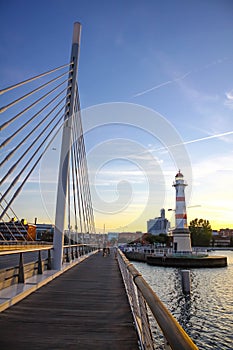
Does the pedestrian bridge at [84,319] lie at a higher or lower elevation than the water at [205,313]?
higher

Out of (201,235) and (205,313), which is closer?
(205,313)

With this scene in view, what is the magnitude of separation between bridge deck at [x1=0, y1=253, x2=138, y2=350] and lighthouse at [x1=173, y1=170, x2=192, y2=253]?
3699 cm

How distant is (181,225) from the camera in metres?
41.9

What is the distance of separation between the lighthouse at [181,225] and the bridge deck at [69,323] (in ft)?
121

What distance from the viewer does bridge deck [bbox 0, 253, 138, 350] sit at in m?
3.14

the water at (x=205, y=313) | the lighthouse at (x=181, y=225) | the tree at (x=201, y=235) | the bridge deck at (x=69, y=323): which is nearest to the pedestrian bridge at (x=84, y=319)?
the bridge deck at (x=69, y=323)

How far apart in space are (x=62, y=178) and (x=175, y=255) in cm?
3477

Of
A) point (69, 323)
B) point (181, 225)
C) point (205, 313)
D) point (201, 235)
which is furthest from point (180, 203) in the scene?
point (201, 235)

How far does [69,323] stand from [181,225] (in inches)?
1551

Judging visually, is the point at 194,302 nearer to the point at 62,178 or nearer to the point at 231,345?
the point at 231,345

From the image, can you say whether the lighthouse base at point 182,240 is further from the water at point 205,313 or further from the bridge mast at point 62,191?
the bridge mast at point 62,191

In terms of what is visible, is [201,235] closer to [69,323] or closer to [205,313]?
[205,313]

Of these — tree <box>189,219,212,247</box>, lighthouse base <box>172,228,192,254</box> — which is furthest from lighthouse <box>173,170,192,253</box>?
tree <box>189,219,212,247</box>

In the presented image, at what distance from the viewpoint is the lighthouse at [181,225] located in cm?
4178
